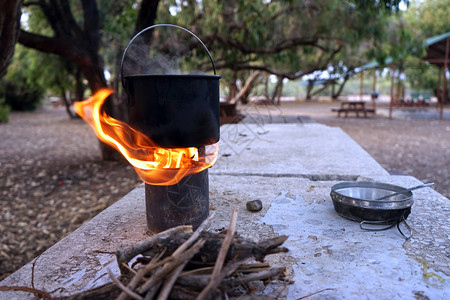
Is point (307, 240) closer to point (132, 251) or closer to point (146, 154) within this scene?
point (132, 251)

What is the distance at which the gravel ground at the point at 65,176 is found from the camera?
447 cm

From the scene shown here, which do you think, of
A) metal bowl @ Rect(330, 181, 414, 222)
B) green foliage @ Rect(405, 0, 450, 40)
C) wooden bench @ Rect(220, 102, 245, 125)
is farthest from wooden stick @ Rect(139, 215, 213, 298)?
green foliage @ Rect(405, 0, 450, 40)

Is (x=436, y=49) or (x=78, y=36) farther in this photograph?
(x=436, y=49)

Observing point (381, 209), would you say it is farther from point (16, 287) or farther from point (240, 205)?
point (16, 287)

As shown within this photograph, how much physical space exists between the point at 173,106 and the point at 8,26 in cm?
217

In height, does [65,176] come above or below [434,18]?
below

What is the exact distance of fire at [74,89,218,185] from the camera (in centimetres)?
234

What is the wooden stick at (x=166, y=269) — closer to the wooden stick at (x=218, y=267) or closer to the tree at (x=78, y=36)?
the wooden stick at (x=218, y=267)

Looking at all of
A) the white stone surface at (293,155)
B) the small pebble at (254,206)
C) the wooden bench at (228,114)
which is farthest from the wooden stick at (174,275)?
the wooden bench at (228,114)

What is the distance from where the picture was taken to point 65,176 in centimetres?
671

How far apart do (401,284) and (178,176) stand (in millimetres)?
1352

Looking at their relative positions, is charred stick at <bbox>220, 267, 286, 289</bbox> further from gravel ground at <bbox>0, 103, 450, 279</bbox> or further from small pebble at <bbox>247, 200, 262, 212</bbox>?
gravel ground at <bbox>0, 103, 450, 279</bbox>

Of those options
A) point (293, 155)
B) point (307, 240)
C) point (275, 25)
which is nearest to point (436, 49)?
point (275, 25)

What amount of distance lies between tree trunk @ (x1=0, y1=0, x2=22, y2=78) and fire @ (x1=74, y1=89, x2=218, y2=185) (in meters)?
1.44
